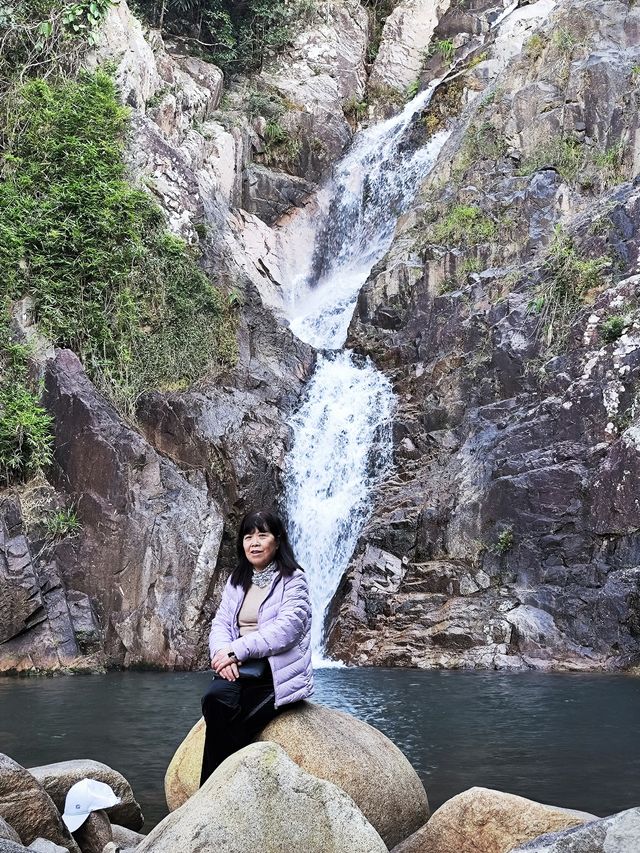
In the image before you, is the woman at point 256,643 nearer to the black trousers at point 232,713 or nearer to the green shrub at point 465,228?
the black trousers at point 232,713

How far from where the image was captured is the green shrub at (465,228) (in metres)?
20.9

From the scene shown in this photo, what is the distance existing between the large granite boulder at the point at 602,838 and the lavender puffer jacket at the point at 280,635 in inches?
81.1

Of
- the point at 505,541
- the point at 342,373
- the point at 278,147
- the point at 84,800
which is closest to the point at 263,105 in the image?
the point at 278,147

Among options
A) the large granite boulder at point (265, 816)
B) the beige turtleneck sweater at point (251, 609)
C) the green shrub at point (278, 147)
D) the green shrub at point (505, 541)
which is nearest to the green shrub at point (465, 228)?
the green shrub at point (505, 541)

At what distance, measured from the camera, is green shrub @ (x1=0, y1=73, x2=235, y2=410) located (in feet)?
59.5

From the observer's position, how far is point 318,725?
209 inches

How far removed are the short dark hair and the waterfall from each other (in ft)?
37.3

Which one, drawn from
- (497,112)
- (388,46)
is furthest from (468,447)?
(388,46)

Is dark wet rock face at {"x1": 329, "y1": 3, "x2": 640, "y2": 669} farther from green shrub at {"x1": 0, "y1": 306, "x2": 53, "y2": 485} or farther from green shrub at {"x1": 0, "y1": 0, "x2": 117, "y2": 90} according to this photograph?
green shrub at {"x1": 0, "y1": 0, "x2": 117, "y2": 90}

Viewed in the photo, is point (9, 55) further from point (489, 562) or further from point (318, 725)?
point (318, 725)

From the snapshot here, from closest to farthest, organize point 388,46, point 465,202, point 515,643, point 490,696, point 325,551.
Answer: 1. point 490,696
2. point 515,643
3. point 325,551
4. point 465,202
5. point 388,46

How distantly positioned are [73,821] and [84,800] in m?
0.18

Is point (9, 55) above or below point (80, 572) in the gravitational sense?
above

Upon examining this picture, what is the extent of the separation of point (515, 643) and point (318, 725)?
10.3 m
